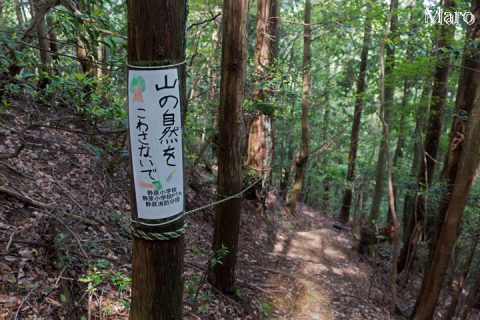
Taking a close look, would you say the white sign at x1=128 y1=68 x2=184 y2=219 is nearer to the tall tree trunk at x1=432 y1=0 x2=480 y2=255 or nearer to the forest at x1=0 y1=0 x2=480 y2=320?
the forest at x1=0 y1=0 x2=480 y2=320

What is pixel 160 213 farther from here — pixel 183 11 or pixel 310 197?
pixel 310 197

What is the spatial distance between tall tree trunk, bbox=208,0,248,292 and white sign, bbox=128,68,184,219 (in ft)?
9.41

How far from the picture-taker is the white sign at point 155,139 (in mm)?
1734

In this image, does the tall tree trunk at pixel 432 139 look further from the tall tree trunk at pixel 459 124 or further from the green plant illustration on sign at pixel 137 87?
the green plant illustration on sign at pixel 137 87

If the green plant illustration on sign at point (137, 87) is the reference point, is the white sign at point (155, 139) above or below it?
below

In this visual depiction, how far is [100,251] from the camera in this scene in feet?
14.1

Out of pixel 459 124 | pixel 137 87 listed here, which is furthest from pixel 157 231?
pixel 459 124

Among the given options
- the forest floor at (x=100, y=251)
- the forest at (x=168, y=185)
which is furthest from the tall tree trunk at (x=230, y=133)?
the forest floor at (x=100, y=251)

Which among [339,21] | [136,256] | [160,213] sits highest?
[339,21]

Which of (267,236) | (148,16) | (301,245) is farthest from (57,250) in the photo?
(301,245)

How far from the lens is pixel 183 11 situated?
181 centimetres

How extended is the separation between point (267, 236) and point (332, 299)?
9.99 feet

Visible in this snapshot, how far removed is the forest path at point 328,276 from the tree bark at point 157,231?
14.8 ft

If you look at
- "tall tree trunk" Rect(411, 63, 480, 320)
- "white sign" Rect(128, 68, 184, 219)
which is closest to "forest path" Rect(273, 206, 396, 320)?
"tall tree trunk" Rect(411, 63, 480, 320)
